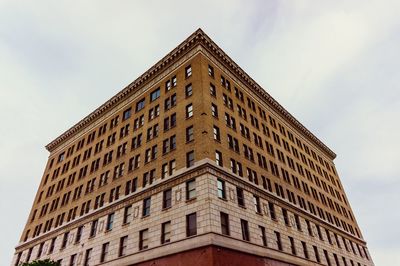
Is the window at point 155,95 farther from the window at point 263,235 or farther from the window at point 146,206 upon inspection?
the window at point 263,235

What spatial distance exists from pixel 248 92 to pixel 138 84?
17.4 meters

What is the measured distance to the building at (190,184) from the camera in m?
27.8

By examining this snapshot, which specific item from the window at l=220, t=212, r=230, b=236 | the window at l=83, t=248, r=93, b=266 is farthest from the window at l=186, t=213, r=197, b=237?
the window at l=83, t=248, r=93, b=266

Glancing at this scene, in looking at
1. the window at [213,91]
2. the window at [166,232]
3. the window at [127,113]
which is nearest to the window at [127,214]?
the window at [166,232]

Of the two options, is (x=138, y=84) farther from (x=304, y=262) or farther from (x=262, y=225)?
(x=304, y=262)

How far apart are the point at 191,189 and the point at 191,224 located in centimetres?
350

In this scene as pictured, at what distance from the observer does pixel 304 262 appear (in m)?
34.8

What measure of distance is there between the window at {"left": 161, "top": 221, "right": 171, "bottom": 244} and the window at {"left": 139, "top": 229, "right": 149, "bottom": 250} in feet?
7.76

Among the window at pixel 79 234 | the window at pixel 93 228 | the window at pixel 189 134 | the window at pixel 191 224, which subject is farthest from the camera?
the window at pixel 79 234

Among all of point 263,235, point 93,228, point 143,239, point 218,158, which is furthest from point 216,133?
point 93,228

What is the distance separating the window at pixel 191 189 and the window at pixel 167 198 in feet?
8.19

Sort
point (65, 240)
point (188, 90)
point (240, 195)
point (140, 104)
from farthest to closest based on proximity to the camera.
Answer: point (140, 104) < point (65, 240) < point (188, 90) < point (240, 195)

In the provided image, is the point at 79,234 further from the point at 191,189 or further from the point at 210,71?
the point at 210,71

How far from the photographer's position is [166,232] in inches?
1112
